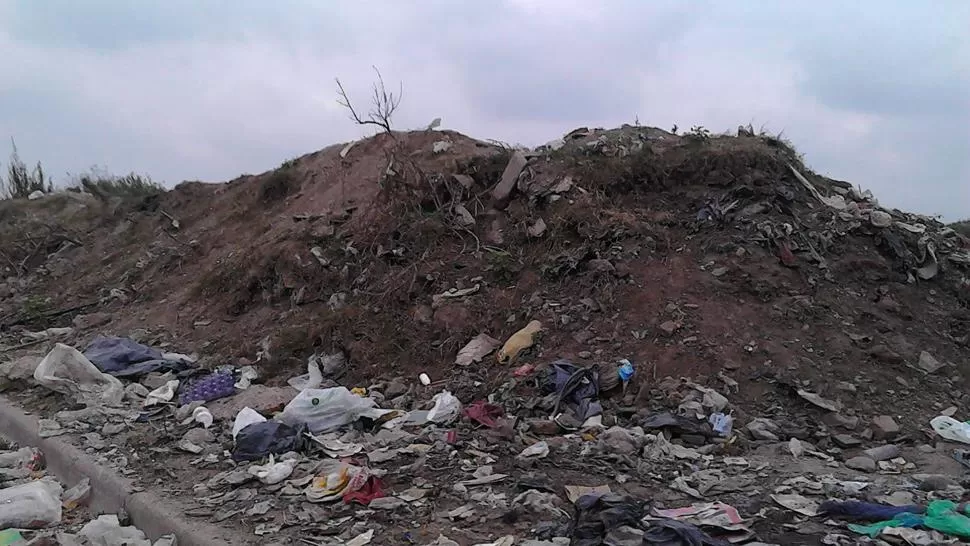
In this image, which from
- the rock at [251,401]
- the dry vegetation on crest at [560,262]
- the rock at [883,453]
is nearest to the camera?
the rock at [883,453]

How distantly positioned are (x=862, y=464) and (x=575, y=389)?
5.93 feet

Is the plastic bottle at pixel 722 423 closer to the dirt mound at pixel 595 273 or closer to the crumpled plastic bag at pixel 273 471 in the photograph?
the dirt mound at pixel 595 273

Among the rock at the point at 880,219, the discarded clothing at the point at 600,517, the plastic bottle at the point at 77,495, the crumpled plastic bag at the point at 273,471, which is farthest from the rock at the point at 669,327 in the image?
the plastic bottle at the point at 77,495

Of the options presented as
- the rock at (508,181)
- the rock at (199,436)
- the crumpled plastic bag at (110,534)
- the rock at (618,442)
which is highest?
the rock at (508,181)

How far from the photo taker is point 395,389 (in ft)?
19.4

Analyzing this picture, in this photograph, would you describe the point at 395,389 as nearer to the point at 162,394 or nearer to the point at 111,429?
the point at 162,394

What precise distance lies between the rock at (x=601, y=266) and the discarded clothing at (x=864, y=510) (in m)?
3.07

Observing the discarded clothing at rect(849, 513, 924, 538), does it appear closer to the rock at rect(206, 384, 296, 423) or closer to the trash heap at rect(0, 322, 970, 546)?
the trash heap at rect(0, 322, 970, 546)

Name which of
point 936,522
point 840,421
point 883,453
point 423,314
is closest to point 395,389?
point 423,314

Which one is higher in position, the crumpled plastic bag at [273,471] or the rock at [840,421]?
the rock at [840,421]

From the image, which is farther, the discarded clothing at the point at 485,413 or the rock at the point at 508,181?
the rock at the point at 508,181

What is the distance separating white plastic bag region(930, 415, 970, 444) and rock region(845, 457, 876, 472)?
2.30 ft

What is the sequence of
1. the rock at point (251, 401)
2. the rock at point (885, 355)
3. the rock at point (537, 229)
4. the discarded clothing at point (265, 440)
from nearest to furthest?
1. the discarded clothing at point (265, 440)
2. the rock at point (885, 355)
3. the rock at point (251, 401)
4. the rock at point (537, 229)

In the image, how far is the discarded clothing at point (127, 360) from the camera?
6.79 m
